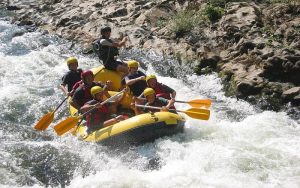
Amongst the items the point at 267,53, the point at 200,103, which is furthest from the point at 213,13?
the point at 200,103

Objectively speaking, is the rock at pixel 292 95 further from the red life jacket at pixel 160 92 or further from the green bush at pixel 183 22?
the green bush at pixel 183 22

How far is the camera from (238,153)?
774cm

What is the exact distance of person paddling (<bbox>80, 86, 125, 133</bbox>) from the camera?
8352 millimetres

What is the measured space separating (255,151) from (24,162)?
3.80 m

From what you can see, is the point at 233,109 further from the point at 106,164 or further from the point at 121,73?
the point at 106,164

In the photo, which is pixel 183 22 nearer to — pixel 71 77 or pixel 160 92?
pixel 71 77

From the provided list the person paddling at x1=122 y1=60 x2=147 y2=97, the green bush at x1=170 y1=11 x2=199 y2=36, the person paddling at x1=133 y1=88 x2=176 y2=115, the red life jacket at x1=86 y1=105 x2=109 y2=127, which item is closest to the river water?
the red life jacket at x1=86 y1=105 x2=109 y2=127

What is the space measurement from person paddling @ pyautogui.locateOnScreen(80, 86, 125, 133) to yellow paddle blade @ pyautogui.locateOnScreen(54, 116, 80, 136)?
0.23 meters

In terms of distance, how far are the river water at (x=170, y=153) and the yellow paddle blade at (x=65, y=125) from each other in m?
0.35

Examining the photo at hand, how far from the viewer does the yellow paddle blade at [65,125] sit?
27.0 feet

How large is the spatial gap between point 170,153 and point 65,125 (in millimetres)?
1903

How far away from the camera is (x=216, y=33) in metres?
12.8

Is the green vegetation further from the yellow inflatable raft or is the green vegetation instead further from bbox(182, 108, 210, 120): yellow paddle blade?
the yellow inflatable raft

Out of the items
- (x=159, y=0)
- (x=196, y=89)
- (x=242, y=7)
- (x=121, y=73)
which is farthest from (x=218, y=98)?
(x=159, y=0)
